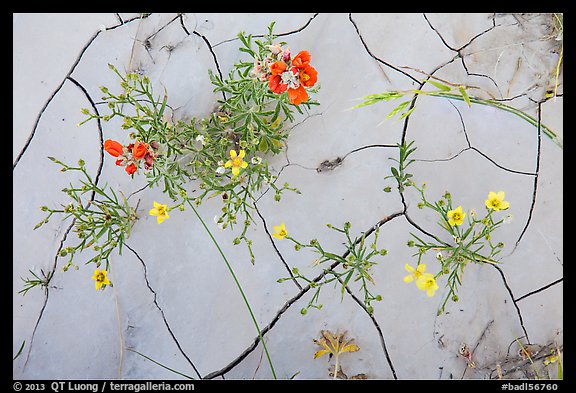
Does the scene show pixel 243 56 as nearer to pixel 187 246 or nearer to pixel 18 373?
pixel 187 246

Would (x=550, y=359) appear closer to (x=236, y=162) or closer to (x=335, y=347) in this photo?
(x=335, y=347)

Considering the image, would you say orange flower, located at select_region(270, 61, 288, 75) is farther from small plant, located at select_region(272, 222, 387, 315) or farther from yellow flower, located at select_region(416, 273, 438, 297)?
yellow flower, located at select_region(416, 273, 438, 297)

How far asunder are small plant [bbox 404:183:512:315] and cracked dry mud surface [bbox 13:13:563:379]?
0.07 m

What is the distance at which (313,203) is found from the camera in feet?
5.98

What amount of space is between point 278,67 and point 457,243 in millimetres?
841

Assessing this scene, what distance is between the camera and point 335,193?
1824mm

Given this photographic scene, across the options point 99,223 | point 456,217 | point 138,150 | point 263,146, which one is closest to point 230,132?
point 263,146

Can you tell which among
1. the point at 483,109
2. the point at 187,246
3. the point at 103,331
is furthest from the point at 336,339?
the point at 483,109

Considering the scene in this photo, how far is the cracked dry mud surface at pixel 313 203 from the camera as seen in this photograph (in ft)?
5.90

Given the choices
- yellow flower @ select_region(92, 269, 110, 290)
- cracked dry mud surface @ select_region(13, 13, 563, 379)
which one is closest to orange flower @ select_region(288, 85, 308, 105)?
cracked dry mud surface @ select_region(13, 13, 563, 379)

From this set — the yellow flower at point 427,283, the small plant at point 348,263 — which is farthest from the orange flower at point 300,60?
the yellow flower at point 427,283

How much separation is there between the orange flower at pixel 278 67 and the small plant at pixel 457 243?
0.56 metres
